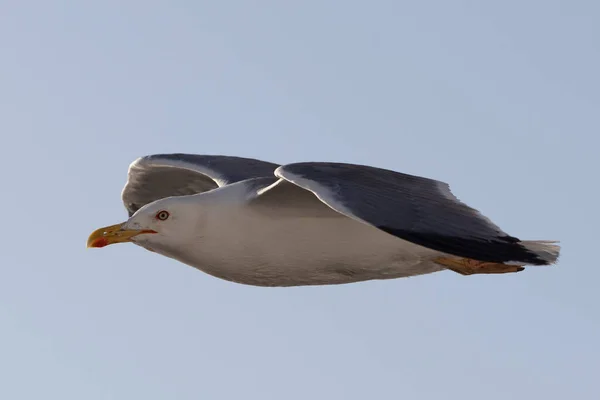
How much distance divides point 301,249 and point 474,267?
224 cm

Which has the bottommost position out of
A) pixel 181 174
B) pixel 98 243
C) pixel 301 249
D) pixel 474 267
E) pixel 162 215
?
pixel 98 243

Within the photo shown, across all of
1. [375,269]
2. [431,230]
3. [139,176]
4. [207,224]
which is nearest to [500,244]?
[431,230]

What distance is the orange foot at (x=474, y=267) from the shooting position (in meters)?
15.8

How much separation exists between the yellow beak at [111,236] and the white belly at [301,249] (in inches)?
33.7

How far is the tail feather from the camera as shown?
15.0 meters

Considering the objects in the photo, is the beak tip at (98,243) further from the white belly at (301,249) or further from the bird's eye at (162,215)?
the white belly at (301,249)

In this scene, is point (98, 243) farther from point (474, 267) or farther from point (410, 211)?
point (474, 267)

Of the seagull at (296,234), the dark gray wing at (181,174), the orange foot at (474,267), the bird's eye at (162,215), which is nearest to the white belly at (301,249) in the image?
the seagull at (296,234)

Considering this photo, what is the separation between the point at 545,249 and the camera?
52.0 ft

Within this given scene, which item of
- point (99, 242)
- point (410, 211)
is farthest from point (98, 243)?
point (410, 211)

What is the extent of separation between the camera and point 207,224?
15617mm

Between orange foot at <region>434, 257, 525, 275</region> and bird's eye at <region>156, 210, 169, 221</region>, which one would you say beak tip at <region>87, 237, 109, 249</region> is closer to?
bird's eye at <region>156, 210, 169, 221</region>

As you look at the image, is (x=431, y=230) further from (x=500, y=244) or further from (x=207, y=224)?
(x=207, y=224)

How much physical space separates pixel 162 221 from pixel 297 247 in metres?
1.75
